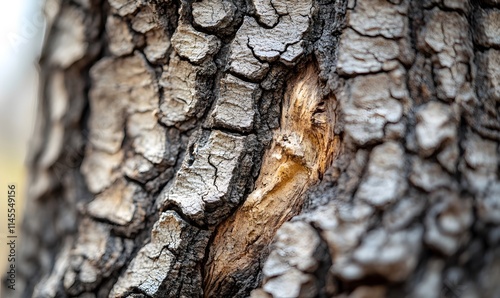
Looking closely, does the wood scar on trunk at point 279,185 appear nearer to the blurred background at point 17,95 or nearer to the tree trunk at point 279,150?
the tree trunk at point 279,150

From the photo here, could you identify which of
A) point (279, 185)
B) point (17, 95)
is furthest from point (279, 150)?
point (17, 95)

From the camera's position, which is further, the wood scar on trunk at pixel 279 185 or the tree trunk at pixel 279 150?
the wood scar on trunk at pixel 279 185

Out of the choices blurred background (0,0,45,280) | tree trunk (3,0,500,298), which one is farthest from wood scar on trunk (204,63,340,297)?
blurred background (0,0,45,280)

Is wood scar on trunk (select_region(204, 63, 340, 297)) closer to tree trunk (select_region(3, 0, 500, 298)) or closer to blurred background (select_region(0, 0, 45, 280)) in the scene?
tree trunk (select_region(3, 0, 500, 298))

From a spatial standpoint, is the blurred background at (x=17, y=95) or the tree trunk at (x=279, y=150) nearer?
the tree trunk at (x=279, y=150)

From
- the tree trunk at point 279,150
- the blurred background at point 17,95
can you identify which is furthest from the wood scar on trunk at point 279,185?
the blurred background at point 17,95

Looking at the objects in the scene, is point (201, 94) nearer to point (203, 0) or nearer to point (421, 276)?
point (203, 0)
